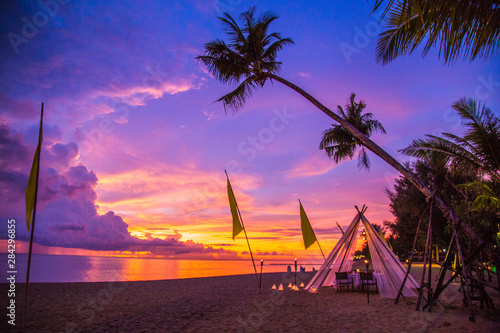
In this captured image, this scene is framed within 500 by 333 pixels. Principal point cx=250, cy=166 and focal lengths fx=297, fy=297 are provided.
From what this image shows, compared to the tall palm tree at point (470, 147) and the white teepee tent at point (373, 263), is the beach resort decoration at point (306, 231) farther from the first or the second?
the tall palm tree at point (470, 147)

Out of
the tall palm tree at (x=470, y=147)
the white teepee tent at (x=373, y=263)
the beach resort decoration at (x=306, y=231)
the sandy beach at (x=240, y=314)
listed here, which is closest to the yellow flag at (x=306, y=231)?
the beach resort decoration at (x=306, y=231)

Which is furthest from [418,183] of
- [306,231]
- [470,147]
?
[306,231]

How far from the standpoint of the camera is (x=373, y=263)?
10086 mm

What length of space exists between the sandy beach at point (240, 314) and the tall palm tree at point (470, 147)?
3.38 meters

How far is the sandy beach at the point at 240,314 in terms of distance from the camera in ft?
19.2

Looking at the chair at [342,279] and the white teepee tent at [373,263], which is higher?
the white teepee tent at [373,263]

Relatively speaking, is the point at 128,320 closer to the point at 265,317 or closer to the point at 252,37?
the point at 265,317

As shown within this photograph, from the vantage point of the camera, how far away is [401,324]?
6.06 metres

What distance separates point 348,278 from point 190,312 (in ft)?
21.6

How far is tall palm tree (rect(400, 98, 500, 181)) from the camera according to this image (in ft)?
22.2

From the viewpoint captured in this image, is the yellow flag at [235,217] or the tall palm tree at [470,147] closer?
the tall palm tree at [470,147]

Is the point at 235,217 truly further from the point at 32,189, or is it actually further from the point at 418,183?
the point at 32,189

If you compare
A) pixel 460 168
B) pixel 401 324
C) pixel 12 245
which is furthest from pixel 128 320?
pixel 460 168

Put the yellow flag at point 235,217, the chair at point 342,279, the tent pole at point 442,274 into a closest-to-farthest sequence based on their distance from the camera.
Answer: the tent pole at point 442,274
the yellow flag at point 235,217
the chair at point 342,279
